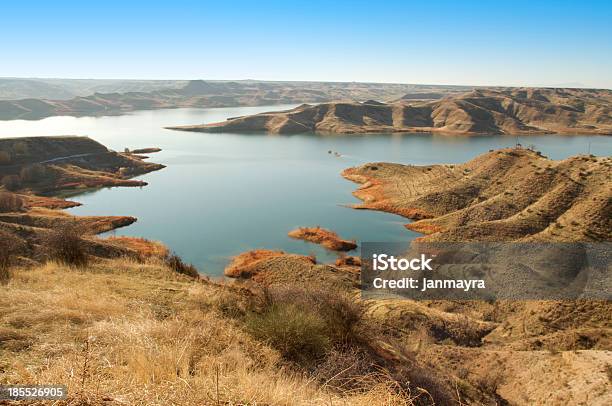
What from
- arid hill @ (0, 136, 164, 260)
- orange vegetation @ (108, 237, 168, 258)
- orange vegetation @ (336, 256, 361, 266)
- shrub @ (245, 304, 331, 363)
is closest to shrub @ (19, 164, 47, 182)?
arid hill @ (0, 136, 164, 260)

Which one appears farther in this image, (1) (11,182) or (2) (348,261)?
(1) (11,182)

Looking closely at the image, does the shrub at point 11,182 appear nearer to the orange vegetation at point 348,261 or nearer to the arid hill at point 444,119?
the orange vegetation at point 348,261

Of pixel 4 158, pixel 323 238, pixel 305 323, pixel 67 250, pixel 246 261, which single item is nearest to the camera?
pixel 305 323

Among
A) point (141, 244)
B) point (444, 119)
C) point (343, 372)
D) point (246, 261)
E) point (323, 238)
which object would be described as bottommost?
point (246, 261)

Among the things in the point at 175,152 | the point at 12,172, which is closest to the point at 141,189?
the point at 12,172

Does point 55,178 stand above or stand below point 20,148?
below

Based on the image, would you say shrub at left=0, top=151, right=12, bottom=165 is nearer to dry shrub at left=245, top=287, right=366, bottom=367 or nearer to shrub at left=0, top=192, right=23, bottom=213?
shrub at left=0, top=192, right=23, bottom=213

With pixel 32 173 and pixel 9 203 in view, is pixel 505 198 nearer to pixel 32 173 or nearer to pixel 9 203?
pixel 9 203

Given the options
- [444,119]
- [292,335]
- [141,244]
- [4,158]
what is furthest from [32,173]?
[444,119]
